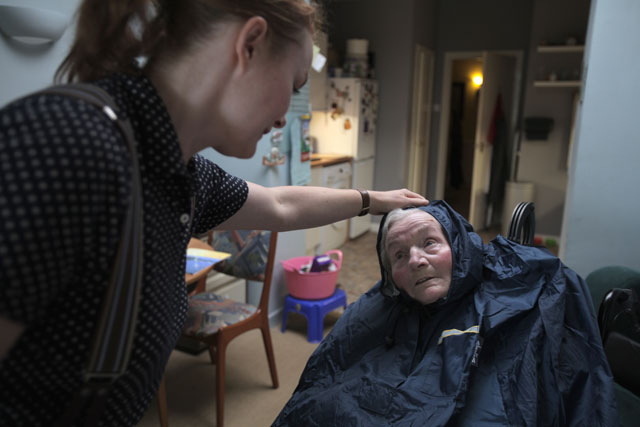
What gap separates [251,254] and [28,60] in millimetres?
1291

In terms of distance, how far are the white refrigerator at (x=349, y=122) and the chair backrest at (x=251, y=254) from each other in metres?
2.80

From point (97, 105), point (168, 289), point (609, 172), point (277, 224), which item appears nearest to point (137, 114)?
point (97, 105)

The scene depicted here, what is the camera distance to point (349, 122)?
5055 millimetres

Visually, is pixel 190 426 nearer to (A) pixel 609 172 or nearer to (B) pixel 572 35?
(A) pixel 609 172

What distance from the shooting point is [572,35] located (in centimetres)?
490

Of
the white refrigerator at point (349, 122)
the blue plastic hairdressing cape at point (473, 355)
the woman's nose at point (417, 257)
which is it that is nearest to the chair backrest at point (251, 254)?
the blue plastic hairdressing cape at point (473, 355)

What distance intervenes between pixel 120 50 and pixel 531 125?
5.27 metres

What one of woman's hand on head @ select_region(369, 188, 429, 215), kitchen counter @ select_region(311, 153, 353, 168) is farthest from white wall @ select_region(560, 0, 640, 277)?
kitchen counter @ select_region(311, 153, 353, 168)

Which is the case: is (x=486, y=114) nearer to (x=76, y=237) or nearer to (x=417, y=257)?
(x=417, y=257)

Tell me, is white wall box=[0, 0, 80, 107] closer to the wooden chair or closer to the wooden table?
the wooden table

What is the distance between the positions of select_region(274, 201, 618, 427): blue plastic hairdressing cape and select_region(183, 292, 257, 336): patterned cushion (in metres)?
0.88

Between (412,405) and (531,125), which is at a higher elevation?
(531,125)

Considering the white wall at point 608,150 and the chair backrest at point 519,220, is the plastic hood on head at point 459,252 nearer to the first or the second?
the chair backrest at point 519,220

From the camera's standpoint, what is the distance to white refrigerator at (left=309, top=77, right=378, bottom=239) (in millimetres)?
5027
